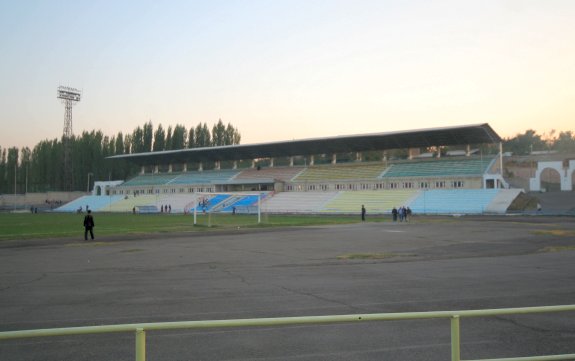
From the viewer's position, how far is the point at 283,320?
3773 mm

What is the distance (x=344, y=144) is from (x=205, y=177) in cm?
3220

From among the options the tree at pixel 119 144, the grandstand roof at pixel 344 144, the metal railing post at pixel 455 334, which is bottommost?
the metal railing post at pixel 455 334

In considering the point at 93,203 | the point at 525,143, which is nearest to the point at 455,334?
the point at 93,203

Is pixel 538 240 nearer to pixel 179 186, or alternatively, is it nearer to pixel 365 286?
pixel 365 286

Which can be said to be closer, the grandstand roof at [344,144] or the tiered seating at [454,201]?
the tiered seating at [454,201]

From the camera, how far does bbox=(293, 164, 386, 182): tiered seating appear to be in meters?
80.0

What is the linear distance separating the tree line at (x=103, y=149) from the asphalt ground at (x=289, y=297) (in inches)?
4039

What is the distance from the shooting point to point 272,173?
92.1 m

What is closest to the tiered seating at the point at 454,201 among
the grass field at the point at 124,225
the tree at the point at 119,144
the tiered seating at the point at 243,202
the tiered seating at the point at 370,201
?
the tiered seating at the point at 370,201

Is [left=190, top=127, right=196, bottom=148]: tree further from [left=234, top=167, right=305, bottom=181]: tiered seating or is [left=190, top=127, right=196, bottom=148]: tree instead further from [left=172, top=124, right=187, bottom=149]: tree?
[left=234, top=167, right=305, bottom=181]: tiered seating

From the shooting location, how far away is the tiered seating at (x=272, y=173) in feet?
294

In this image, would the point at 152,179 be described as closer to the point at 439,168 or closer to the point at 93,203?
the point at 93,203

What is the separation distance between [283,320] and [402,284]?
29.3ft

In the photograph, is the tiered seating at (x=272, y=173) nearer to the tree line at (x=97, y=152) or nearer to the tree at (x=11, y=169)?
the tree line at (x=97, y=152)
